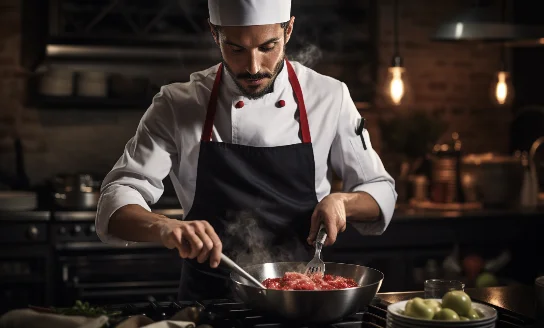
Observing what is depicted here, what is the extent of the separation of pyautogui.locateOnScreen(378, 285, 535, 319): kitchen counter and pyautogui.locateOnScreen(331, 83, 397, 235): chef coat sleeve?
13.8 inches

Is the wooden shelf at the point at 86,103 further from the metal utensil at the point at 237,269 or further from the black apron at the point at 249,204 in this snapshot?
the metal utensil at the point at 237,269

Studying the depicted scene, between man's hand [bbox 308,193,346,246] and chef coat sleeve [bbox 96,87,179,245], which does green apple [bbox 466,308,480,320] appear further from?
chef coat sleeve [bbox 96,87,179,245]

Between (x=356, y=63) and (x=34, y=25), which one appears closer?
(x=34, y=25)

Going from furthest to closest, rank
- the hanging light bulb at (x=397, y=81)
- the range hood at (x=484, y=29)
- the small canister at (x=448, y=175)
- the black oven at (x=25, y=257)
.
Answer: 1. the small canister at (x=448, y=175)
2. the hanging light bulb at (x=397, y=81)
3. the black oven at (x=25, y=257)
4. the range hood at (x=484, y=29)

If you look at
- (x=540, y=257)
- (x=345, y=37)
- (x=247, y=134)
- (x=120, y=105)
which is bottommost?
(x=540, y=257)

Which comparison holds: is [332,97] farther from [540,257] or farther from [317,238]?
[540,257]

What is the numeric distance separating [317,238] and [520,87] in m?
3.56

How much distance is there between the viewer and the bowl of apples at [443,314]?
64.8 inches

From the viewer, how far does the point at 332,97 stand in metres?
2.68

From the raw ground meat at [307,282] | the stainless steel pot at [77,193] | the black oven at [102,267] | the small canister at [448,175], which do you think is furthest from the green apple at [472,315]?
the small canister at [448,175]

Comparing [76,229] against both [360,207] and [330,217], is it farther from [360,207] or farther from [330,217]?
[330,217]

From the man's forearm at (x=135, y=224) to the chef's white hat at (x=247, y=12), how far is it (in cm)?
62

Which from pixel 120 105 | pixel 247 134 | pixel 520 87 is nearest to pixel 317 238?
pixel 247 134

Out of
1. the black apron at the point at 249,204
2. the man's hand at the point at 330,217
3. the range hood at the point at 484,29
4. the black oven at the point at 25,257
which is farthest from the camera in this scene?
the black oven at the point at 25,257
